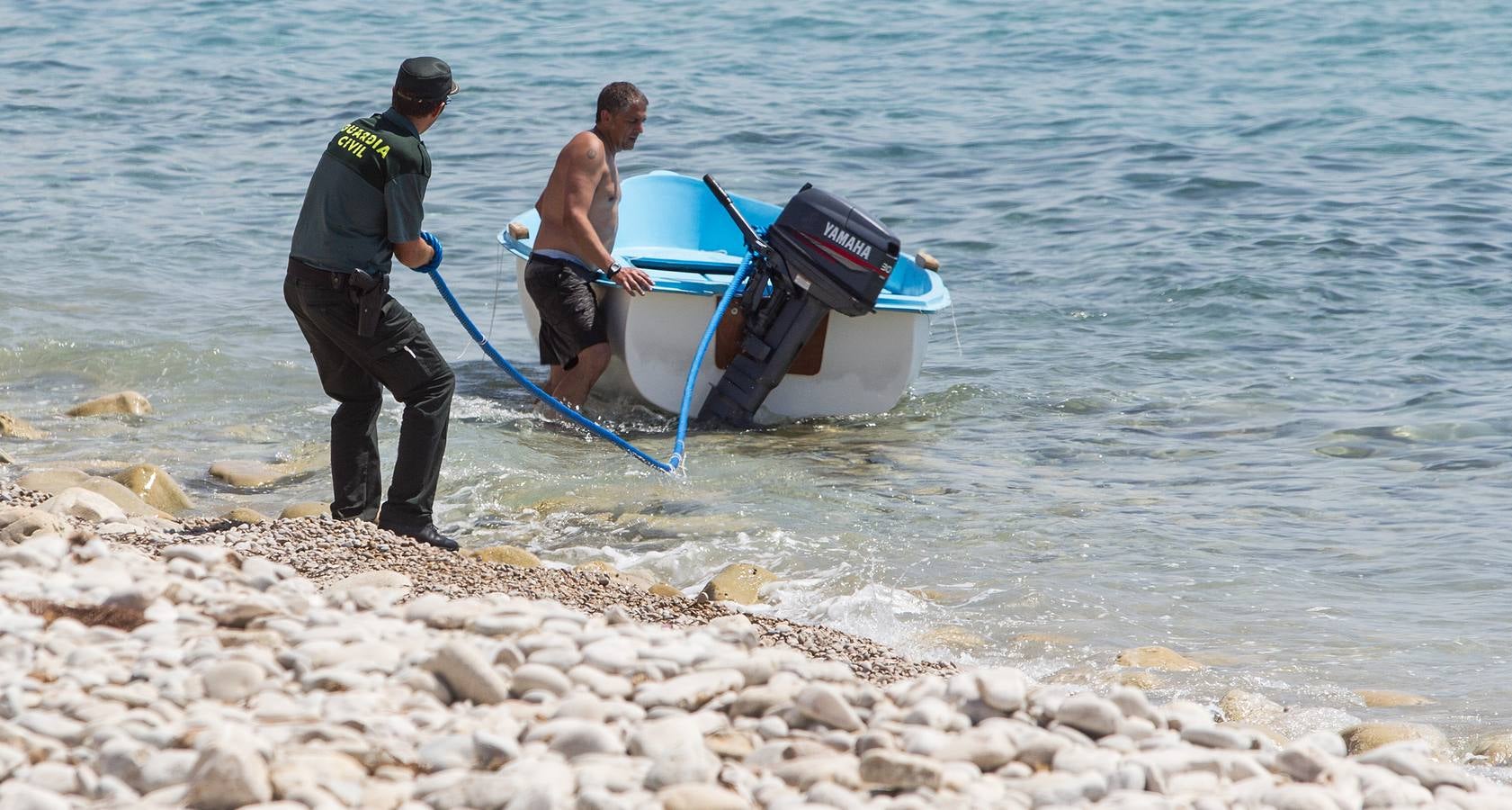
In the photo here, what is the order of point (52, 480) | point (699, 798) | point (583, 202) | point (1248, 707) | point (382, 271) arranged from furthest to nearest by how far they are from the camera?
point (583, 202) → point (52, 480) → point (382, 271) → point (1248, 707) → point (699, 798)

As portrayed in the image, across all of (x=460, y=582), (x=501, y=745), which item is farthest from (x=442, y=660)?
(x=460, y=582)

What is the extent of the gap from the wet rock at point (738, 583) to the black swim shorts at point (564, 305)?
2.22m

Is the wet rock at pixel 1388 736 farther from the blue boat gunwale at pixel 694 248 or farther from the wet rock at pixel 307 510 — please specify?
the blue boat gunwale at pixel 694 248

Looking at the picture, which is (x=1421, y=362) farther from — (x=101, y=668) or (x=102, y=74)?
(x=102, y=74)

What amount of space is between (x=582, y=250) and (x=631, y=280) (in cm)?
33

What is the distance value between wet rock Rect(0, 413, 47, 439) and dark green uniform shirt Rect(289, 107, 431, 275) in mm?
3202

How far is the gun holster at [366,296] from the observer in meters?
5.07

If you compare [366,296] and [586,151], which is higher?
[586,151]

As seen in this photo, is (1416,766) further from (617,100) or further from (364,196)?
(617,100)

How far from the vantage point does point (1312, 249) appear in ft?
38.5

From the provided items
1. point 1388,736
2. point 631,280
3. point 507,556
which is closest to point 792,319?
point 631,280

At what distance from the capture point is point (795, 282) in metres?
7.72

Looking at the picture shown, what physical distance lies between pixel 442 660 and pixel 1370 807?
202cm

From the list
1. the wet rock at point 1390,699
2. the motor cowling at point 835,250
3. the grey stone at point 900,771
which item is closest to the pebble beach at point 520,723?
the grey stone at point 900,771
